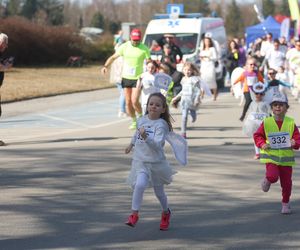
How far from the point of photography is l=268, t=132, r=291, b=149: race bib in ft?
28.3

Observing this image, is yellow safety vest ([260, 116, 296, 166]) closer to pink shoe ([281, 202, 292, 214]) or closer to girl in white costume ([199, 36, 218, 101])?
pink shoe ([281, 202, 292, 214])

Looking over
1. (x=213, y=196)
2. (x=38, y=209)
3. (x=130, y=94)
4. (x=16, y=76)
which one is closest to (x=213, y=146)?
(x=130, y=94)

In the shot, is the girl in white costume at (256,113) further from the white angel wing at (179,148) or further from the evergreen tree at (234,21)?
the evergreen tree at (234,21)

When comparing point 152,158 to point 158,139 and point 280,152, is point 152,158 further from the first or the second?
point 280,152

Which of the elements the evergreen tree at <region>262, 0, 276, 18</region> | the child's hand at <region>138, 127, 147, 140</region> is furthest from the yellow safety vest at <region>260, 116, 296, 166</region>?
the evergreen tree at <region>262, 0, 276, 18</region>

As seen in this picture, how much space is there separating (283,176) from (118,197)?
1.91 metres

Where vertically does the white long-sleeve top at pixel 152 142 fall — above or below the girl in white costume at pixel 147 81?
above

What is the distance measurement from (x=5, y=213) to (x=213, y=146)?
6058 millimetres

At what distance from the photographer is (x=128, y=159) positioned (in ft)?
41.1

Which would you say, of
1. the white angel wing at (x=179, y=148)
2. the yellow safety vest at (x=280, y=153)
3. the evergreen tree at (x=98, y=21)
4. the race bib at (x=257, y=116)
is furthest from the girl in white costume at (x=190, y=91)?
the evergreen tree at (x=98, y=21)

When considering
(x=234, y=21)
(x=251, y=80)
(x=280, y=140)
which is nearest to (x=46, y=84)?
(x=251, y=80)

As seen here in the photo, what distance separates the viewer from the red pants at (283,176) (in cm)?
858

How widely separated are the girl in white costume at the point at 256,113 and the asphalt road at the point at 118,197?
53 cm

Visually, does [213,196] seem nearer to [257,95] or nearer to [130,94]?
[257,95]
